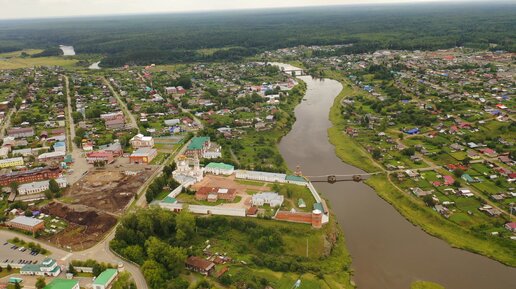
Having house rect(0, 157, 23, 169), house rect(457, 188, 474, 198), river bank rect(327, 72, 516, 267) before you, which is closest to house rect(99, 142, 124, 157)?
house rect(0, 157, 23, 169)

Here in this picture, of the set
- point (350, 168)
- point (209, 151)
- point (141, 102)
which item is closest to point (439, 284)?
point (350, 168)

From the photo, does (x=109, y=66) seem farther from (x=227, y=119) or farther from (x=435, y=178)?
(x=435, y=178)

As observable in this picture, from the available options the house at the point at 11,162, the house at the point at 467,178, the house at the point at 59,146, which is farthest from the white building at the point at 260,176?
the house at the point at 11,162

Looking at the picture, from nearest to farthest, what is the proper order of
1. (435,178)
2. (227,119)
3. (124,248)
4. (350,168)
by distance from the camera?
(124,248) < (435,178) < (350,168) < (227,119)

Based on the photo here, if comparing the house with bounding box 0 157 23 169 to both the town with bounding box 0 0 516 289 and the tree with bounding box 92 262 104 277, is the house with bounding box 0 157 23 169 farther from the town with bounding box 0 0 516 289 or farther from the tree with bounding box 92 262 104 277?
the tree with bounding box 92 262 104 277

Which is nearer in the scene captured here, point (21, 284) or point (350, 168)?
point (21, 284)

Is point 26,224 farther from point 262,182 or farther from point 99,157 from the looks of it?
point 262,182
